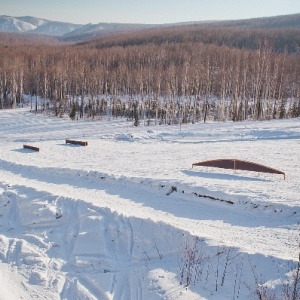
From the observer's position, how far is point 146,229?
1064 centimetres

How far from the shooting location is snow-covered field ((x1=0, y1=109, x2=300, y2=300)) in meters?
8.51

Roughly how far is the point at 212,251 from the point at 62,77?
51489mm

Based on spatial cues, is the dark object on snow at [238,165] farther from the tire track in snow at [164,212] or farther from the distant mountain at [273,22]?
the distant mountain at [273,22]

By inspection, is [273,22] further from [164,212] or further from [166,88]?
[164,212]

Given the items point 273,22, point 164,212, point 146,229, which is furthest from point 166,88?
point 273,22

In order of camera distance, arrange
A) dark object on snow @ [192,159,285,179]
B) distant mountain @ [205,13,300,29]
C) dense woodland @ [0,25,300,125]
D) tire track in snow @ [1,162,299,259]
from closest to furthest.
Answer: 1. tire track in snow @ [1,162,299,259]
2. dark object on snow @ [192,159,285,179]
3. dense woodland @ [0,25,300,125]
4. distant mountain @ [205,13,300,29]

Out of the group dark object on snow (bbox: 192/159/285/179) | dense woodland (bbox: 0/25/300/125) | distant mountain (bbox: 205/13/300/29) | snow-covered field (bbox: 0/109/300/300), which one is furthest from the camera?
distant mountain (bbox: 205/13/300/29)

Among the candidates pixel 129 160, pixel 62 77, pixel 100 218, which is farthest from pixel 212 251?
pixel 62 77

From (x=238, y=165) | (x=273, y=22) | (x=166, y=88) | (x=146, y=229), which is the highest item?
(x=273, y=22)

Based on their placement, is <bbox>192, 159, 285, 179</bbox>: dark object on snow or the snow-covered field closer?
the snow-covered field

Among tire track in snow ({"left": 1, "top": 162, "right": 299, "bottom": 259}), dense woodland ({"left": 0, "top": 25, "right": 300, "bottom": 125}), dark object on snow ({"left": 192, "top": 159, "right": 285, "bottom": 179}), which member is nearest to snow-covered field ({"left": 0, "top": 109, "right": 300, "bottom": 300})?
tire track in snow ({"left": 1, "top": 162, "right": 299, "bottom": 259})

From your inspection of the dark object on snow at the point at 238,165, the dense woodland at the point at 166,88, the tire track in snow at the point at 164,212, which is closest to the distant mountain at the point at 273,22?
the dense woodland at the point at 166,88

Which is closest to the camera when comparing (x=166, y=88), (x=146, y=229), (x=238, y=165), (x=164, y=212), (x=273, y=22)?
(x=146, y=229)

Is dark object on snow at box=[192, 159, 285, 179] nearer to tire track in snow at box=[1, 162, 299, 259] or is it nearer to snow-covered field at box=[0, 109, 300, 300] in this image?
snow-covered field at box=[0, 109, 300, 300]
